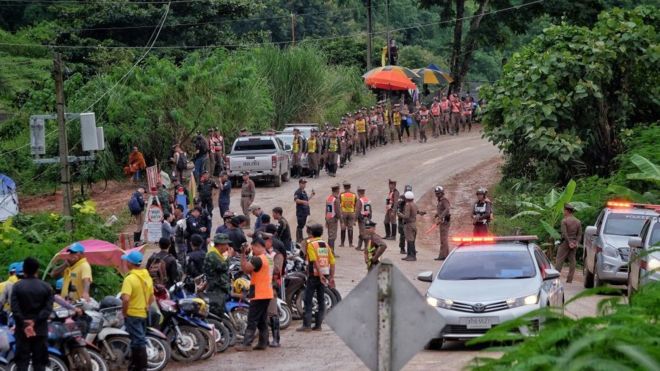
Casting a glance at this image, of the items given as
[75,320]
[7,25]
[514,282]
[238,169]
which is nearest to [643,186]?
[238,169]

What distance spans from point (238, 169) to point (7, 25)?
3199cm

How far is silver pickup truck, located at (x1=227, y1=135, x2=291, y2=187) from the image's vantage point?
3888 centimetres

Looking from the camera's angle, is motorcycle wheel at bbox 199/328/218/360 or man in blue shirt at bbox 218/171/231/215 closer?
motorcycle wheel at bbox 199/328/218/360

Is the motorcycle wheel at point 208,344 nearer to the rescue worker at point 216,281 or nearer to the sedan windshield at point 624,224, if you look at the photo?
the rescue worker at point 216,281

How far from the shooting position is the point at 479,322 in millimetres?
16047

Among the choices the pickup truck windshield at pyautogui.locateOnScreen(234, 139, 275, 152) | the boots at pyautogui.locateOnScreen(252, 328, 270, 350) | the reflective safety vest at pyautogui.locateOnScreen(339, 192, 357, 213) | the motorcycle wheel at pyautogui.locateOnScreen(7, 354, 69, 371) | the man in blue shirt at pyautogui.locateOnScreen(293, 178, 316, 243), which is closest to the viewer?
the motorcycle wheel at pyautogui.locateOnScreen(7, 354, 69, 371)

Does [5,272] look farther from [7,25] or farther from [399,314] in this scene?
[7,25]

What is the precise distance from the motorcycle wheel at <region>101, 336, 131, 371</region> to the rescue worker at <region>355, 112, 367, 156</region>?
108ft

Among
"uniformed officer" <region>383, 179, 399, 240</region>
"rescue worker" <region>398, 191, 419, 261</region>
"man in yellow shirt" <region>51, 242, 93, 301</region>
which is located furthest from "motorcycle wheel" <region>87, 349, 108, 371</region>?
"uniformed officer" <region>383, 179, 399, 240</region>

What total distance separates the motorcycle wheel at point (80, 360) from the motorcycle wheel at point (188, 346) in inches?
78.5

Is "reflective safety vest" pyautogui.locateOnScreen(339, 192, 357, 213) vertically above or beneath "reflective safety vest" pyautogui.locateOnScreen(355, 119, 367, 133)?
beneath

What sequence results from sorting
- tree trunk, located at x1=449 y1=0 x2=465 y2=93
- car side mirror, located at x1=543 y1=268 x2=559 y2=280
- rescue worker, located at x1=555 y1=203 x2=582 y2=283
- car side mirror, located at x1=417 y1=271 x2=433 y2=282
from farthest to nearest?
tree trunk, located at x1=449 y1=0 x2=465 y2=93 → rescue worker, located at x1=555 y1=203 x2=582 y2=283 → car side mirror, located at x1=417 y1=271 x2=433 y2=282 → car side mirror, located at x1=543 y1=268 x2=559 y2=280

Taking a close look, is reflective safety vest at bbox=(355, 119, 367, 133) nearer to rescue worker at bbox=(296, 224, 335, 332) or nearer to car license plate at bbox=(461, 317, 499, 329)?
rescue worker at bbox=(296, 224, 335, 332)

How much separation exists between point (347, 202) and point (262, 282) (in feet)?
45.4
